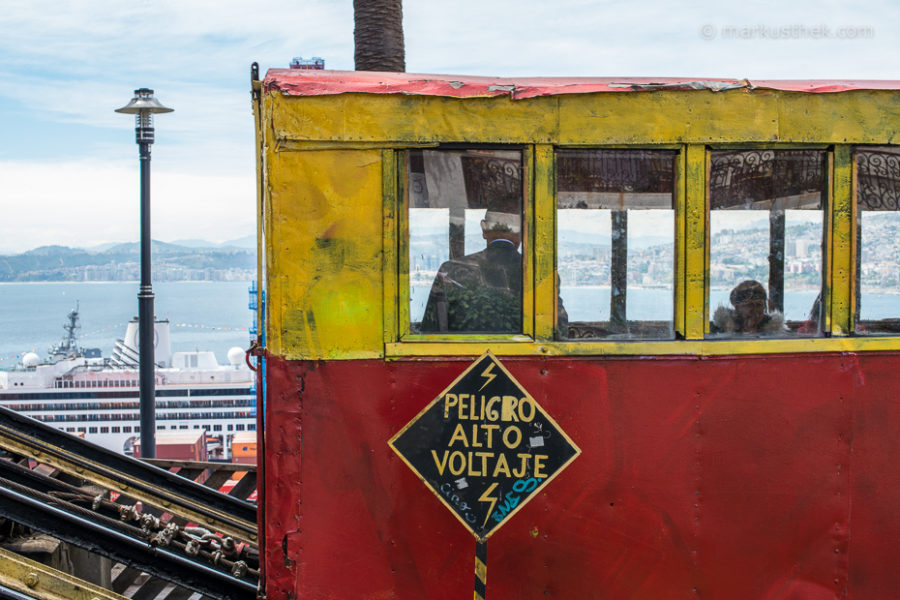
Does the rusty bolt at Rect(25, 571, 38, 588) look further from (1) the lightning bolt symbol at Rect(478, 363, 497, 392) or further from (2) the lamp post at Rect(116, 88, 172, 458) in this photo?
(2) the lamp post at Rect(116, 88, 172, 458)

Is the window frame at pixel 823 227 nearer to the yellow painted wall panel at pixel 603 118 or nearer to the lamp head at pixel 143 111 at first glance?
the yellow painted wall panel at pixel 603 118

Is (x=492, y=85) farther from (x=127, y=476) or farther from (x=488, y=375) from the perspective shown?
(x=127, y=476)

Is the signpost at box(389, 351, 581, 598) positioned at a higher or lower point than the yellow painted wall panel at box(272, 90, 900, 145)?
lower

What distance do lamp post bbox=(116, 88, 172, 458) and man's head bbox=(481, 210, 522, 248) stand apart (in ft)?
24.0

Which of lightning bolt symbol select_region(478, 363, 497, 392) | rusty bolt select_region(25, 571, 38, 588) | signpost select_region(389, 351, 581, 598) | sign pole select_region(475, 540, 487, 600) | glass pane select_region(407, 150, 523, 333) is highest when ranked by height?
glass pane select_region(407, 150, 523, 333)

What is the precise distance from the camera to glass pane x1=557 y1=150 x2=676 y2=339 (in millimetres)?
3768

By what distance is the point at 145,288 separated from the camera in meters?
10.3

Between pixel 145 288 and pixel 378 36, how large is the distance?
4459mm

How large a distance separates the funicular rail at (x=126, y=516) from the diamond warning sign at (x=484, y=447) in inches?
67.5

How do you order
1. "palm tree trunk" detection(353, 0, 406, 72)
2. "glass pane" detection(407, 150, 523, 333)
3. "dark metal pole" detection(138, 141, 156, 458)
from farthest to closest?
"dark metal pole" detection(138, 141, 156, 458) → "palm tree trunk" detection(353, 0, 406, 72) → "glass pane" detection(407, 150, 523, 333)

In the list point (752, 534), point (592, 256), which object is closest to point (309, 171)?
point (592, 256)

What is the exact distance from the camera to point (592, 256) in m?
3.86

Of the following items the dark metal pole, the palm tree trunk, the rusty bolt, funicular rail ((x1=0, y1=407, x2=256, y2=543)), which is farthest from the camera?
the dark metal pole

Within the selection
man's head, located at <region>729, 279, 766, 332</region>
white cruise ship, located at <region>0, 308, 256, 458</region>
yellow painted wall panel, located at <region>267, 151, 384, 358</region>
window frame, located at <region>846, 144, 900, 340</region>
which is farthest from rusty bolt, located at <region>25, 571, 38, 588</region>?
white cruise ship, located at <region>0, 308, 256, 458</region>
